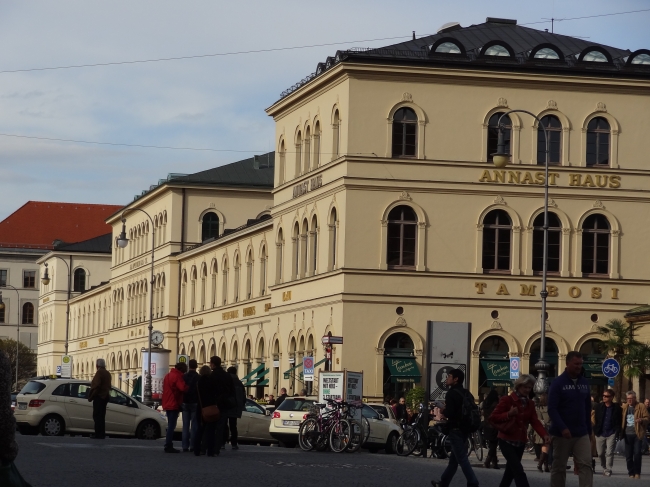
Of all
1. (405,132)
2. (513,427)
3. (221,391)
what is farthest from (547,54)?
(513,427)

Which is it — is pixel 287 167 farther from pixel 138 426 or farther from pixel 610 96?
pixel 138 426

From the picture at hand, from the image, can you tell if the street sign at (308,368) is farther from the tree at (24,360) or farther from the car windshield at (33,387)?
the tree at (24,360)

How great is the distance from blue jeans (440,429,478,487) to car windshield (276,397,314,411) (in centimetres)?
1828

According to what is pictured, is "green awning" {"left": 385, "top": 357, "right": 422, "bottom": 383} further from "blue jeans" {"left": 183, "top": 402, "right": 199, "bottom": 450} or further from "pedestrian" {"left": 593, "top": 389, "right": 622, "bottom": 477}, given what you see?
"blue jeans" {"left": 183, "top": 402, "right": 199, "bottom": 450}

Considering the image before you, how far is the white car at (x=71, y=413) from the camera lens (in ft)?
119

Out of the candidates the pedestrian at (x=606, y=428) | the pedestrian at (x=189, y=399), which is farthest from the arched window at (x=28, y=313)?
the pedestrian at (x=606, y=428)

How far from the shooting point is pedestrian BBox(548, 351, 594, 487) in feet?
57.8

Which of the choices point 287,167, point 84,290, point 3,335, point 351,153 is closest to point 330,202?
point 351,153

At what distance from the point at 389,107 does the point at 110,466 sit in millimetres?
34794

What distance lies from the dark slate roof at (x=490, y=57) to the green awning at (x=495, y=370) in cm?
1127

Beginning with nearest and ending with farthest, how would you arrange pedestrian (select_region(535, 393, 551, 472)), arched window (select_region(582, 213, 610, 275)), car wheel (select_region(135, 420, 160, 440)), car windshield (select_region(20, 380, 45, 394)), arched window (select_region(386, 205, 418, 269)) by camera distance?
pedestrian (select_region(535, 393, 551, 472)) < car windshield (select_region(20, 380, 45, 394)) < car wheel (select_region(135, 420, 160, 440)) < arched window (select_region(386, 205, 418, 269)) < arched window (select_region(582, 213, 610, 275))

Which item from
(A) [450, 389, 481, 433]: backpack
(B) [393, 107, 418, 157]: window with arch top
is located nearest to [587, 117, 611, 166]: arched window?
(B) [393, 107, 418, 157]: window with arch top

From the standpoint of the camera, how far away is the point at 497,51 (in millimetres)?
57781

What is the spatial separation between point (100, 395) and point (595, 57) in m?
32.0
